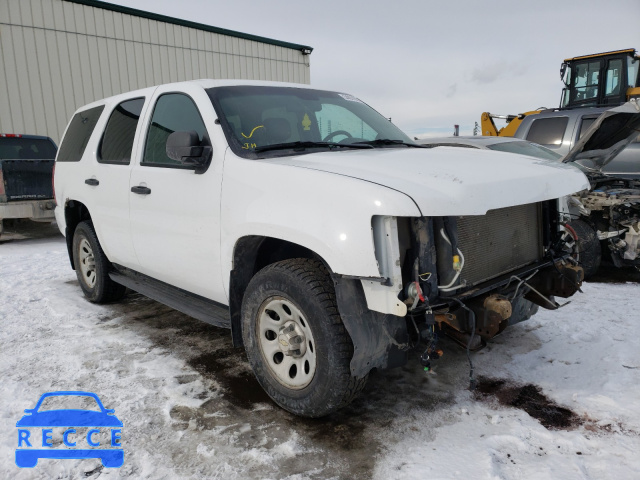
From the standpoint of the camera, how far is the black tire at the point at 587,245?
217 inches

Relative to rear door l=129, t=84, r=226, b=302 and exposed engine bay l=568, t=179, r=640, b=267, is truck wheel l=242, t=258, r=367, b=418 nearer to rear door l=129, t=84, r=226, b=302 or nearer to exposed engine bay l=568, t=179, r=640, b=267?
rear door l=129, t=84, r=226, b=302

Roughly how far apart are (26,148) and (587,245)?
1020 centimetres

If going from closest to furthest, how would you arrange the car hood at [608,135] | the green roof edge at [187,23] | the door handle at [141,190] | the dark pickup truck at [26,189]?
the door handle at [141,190] → the car hood at [608,135] → the dark pickup truck at [26,189] → the green roof edge at [187,23]

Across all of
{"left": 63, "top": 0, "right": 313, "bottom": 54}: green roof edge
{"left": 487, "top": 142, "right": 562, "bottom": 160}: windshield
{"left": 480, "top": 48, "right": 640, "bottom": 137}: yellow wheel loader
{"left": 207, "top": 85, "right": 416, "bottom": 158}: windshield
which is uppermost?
{"left": 63, "top": 0, "right": 313, "bottom": 54}: green roof edge

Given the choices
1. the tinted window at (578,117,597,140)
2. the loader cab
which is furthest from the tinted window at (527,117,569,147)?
the loader cab

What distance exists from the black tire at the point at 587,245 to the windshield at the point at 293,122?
266cm

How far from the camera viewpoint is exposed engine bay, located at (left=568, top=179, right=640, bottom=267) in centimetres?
543

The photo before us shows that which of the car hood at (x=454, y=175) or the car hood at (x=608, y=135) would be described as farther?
the car hood at (x=608, y=135)

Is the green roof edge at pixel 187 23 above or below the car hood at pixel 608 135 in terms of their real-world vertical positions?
above

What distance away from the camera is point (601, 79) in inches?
452

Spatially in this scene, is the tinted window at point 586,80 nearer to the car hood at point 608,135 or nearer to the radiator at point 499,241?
the car hood at point 608,135

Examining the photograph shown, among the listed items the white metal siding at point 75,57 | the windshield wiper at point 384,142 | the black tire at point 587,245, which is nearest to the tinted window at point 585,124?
the black tire at point 587,245

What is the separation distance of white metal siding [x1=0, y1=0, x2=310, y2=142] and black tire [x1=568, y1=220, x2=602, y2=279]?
12.7 metres

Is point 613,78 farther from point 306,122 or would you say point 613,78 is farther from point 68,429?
point 68,429
